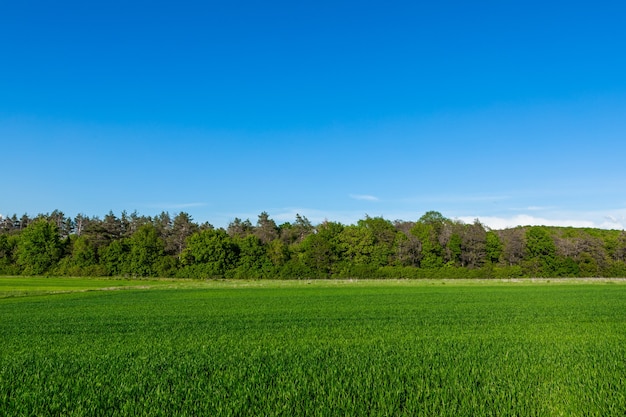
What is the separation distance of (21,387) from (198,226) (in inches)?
4724

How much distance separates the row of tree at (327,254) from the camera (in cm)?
8994

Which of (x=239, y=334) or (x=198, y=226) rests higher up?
(x=198, y=226)

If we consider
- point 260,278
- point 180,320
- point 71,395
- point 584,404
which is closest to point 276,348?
point 71,395

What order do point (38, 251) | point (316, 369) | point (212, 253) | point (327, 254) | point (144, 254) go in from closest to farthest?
1. point (316, 369)
2. point (144, 254)
3. point (38, 251)
4. point (212, 253)
5. point (327, 254)

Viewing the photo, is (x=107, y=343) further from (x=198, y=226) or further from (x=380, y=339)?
(x=198, y=226)

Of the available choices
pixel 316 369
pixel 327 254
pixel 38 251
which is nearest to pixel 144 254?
pixel 38 251

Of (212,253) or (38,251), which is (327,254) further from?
(38,251)

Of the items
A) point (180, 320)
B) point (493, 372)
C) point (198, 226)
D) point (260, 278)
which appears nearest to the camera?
point (493, 372)

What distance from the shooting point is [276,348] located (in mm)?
13992

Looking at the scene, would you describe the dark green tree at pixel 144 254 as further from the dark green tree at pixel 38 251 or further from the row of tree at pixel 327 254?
the dark green tree at pixel 38 251

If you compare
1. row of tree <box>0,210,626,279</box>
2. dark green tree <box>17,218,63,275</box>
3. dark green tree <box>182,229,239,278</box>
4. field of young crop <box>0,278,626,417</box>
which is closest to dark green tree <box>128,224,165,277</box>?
row of tree <box>0,210,626,279</box>

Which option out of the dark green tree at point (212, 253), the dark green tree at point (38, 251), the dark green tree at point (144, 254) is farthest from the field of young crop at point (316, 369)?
the dark green tree at point (38, 251)

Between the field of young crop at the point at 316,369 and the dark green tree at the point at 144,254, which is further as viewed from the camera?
the dark green tree at the point at 144,254

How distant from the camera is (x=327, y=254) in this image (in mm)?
97562
